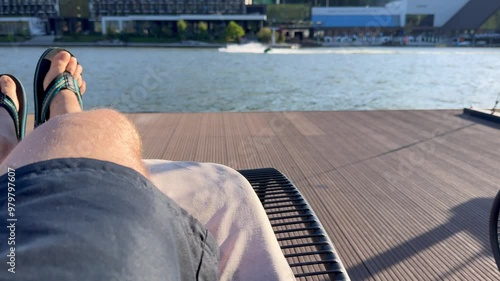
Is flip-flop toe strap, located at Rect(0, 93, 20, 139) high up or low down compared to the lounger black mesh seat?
up

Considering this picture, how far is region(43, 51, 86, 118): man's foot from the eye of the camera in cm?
101

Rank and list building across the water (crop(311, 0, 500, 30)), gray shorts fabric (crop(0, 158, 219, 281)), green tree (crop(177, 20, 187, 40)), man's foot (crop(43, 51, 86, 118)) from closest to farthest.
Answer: gray shorts fabric (crop(0, 158, 219, 281)) → man's foot (crop(43, 51, 86, 118)) → green tree (crop(177, 20, 187, 40)) → building across the water (crop(311, 0, 500, 30))

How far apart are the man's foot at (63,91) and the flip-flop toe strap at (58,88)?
0.01 m

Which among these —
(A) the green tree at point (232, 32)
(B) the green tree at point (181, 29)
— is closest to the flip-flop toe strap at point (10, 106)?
(B) the green tree at point (181, 29)

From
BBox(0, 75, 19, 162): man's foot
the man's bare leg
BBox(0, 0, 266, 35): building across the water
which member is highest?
BBox(0, 0, 266, 35): building across the water

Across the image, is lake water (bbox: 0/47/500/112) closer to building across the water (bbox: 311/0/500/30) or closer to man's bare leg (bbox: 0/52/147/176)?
man's bare leg (bbox: 0/52/147/176)

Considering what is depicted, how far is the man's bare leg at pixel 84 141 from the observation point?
33 centimetres

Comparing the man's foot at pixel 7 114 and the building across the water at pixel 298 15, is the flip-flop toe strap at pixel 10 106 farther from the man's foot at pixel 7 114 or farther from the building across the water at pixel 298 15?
the building across the water at pixel 298 15

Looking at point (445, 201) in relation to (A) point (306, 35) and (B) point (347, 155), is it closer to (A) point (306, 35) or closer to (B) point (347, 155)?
(B) point (347, 155)

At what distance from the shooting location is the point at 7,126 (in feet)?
3.12

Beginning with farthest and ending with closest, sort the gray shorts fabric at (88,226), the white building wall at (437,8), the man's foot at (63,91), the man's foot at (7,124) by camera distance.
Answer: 1. the white building wall at (437,8)
2. the man's foot at (63,91)
3. the man's foot at (7,124)
4. the gray shorts fabric at (88,226)

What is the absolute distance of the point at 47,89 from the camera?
1.11m

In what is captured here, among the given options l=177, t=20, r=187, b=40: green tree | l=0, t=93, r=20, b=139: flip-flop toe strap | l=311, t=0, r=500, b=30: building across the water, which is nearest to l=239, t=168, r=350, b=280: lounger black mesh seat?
l=0, t=93, r=20, b=139: flip-flop toe strap

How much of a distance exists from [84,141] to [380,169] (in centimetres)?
147
